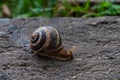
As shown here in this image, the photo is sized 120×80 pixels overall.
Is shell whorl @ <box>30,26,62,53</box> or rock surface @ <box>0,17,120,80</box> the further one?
shell whorl @ <box>30,26,62,53</box>

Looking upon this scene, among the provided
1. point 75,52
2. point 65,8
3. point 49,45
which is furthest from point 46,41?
point 65,8

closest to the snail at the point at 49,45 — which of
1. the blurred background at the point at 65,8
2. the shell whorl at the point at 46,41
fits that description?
the shell whorl at the point at 46,41

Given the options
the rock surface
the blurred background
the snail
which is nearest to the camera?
the rock surface

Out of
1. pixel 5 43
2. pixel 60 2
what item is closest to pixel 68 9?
pixel 60 2

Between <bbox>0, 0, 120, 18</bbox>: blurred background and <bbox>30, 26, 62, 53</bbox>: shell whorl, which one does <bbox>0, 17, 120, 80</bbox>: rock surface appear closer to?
<bbox>30, 26, 62, 53</bbox>: shell whorl

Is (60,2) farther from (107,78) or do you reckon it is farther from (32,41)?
(107,78)

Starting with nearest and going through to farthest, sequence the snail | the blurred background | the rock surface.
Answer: the rock surface → the snail → the blurred background

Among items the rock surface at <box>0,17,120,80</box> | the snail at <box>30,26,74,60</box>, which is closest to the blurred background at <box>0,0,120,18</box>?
the rock surface at <box>0,17,120,80</box>
